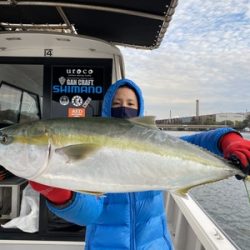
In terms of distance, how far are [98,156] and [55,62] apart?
11.2 feet

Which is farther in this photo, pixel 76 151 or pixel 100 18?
pixel 100 18

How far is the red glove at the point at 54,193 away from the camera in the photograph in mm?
1633

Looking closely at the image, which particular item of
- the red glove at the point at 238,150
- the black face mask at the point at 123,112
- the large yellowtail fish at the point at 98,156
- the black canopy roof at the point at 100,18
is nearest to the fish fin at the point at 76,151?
the large yellowtail fish at the point at 98,156

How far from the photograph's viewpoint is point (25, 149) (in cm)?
146

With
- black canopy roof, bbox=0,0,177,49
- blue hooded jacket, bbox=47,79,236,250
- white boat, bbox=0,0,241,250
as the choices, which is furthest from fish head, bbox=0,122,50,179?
white boat, bbox=0,0,241,250

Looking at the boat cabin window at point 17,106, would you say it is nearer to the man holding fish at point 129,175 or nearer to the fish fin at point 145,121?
the man holding fish at point 129,175

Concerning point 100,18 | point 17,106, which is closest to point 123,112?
point 100,18

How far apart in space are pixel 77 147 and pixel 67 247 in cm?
335

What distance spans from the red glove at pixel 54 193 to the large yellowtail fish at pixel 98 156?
0.20 metres

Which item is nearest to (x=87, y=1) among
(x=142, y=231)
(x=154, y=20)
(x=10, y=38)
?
(x=154, y=20)

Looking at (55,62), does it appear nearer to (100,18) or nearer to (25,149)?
(100,18)

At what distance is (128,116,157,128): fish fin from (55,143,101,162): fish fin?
278 millimetres

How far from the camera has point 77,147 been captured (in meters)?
1.41

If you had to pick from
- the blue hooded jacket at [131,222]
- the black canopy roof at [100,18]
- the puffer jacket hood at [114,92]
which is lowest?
the blue hooded jacket at [131,222]
